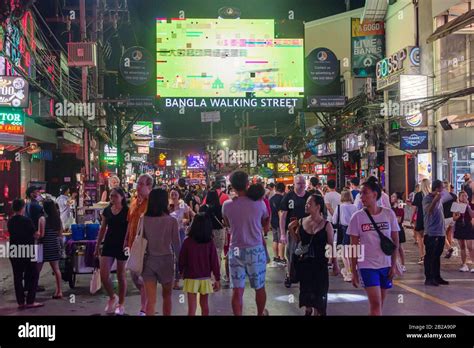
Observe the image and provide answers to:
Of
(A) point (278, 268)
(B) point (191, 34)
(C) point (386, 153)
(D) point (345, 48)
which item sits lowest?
(A) point (278, 268)

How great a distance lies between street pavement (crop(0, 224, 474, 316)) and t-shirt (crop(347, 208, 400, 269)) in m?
2.04

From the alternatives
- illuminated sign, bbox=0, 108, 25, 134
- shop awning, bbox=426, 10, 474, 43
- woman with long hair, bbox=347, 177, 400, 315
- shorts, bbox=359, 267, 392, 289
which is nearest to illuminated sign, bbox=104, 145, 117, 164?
illuminated sign, bbox=0, 108, 25, 134

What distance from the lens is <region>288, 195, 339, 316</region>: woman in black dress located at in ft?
22.1

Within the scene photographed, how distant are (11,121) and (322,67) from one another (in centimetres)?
1191

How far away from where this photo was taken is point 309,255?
6781mm

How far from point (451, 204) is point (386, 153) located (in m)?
20.5

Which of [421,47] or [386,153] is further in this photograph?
[386,153]

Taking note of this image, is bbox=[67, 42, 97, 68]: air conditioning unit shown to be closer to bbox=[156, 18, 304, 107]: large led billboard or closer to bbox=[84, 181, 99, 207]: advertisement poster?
bbox=[156, 18, 304, 107]: large led billboard

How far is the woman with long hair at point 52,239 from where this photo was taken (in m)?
9.45

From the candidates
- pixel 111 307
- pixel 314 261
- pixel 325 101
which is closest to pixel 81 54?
pixel 325 101
